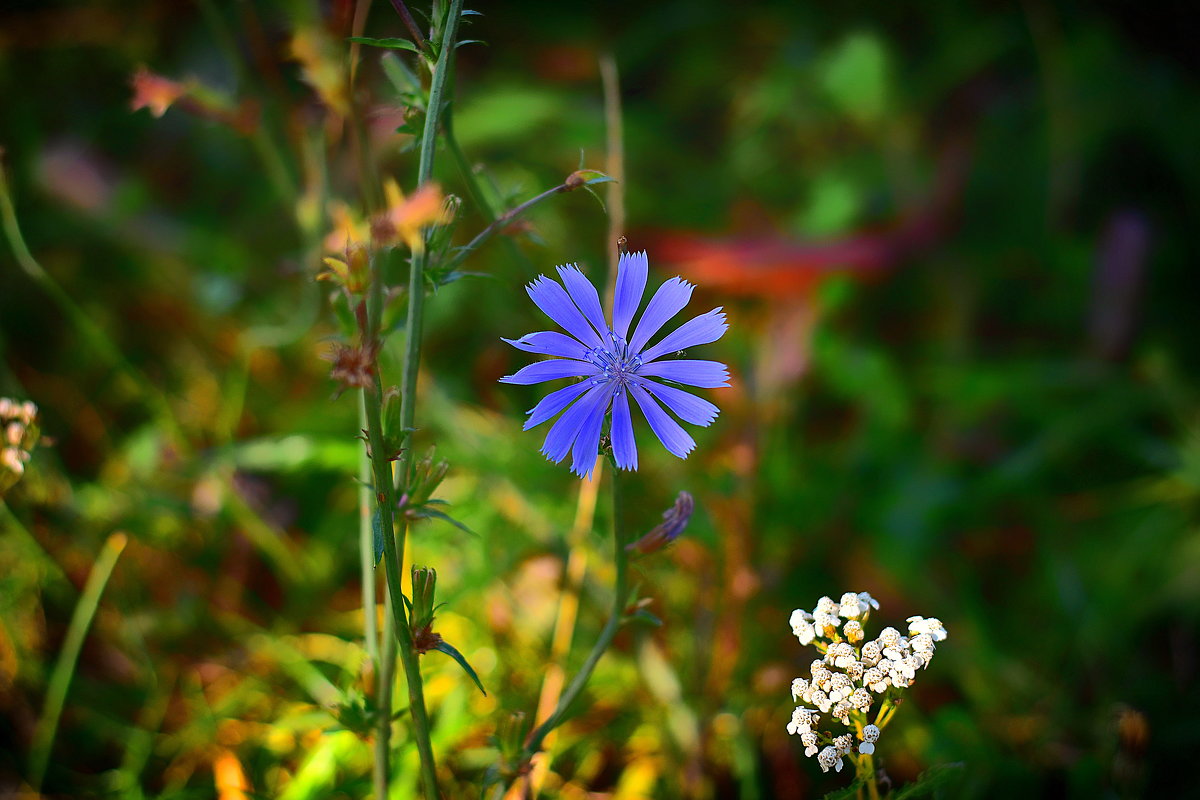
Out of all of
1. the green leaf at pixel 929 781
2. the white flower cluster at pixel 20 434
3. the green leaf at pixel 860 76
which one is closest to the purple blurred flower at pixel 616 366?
the green leaf at pixel 929 781

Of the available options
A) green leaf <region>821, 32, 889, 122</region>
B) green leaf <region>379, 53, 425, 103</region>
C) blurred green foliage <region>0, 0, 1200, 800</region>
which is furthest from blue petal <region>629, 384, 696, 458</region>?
green leaf <region>821, 32, 889, 122</region>

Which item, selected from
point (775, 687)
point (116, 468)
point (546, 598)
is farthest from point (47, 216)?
point (775, 687)

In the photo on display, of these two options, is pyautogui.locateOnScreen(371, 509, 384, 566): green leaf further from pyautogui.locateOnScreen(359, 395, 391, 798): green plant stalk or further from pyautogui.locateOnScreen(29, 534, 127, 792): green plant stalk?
pyautogui.locateOnScreen(29, 534, 127, 792): green plant stalk

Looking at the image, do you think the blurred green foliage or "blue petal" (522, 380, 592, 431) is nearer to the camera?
"blue petal" (522, 380, 592, 431)

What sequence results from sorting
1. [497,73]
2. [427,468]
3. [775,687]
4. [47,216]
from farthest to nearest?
[497,73] → [47,216] → [775,687] → [427,468]

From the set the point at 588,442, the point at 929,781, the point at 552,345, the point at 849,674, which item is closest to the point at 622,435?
the point at 588,442

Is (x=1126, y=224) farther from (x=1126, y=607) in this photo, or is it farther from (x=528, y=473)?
(x=528, y=473)
